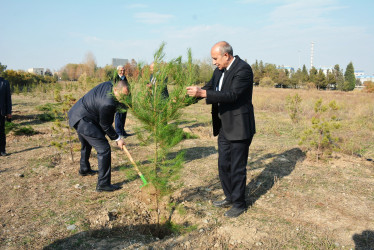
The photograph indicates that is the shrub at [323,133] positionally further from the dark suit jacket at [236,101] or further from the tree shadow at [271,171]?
the dark suit jacket at [236,101]

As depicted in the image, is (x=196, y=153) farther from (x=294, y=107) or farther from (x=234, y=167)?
(x=294, y=107)

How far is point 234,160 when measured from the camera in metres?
3.38

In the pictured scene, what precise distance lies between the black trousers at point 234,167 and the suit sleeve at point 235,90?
0.60 metres

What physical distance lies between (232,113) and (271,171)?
92.7 inches

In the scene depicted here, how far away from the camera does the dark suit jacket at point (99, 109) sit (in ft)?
12.4

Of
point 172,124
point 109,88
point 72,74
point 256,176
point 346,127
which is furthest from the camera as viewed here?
point 72,74

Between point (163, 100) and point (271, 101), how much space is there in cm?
1459

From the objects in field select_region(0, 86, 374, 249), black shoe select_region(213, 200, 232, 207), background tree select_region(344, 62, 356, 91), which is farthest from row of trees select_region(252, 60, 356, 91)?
black shoe select_region(213, 200, 232, 207)

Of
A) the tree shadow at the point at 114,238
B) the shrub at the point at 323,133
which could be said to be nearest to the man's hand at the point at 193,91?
the tree shadow at the point at 114,238

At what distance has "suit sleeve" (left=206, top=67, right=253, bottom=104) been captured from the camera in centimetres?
299

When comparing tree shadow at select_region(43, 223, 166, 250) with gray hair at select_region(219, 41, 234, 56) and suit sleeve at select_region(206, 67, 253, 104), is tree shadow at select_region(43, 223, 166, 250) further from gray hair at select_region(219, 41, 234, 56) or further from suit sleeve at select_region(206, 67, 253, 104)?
gray hair at select_region(219, 41, 234, 56)

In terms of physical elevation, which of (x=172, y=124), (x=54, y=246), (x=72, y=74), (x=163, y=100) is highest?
(x=72, y=74)

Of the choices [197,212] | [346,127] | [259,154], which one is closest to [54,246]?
[197,212]

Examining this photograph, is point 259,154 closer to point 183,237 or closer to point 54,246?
point 183,237
